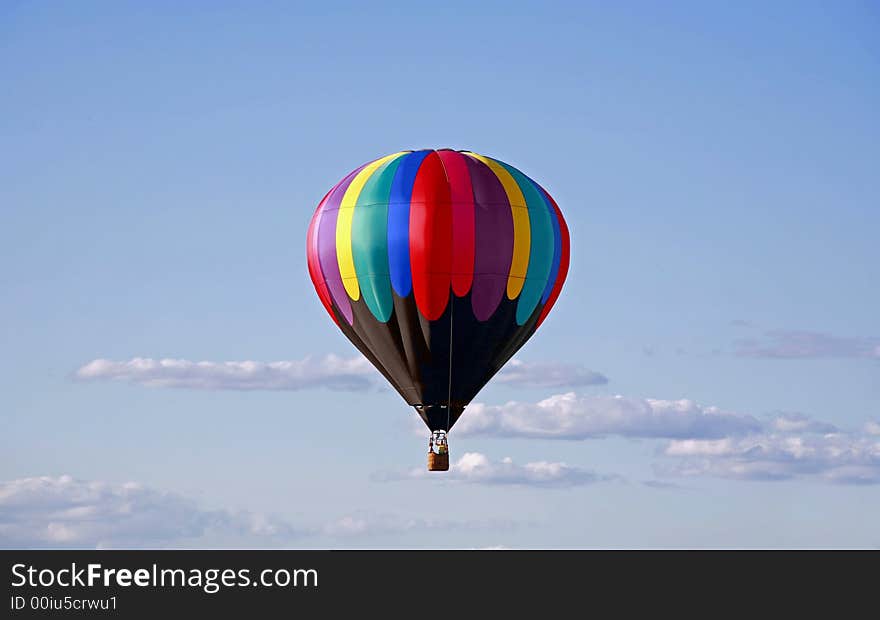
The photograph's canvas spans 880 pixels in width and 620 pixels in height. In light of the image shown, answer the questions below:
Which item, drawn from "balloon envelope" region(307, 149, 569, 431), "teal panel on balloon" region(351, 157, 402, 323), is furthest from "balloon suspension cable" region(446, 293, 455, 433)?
"teal panel on balloon" region(351, 157, 402, 323)

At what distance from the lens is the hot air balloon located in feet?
293

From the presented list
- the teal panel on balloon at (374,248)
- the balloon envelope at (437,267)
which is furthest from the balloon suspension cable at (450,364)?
the teal panel on balloon at (374,248)

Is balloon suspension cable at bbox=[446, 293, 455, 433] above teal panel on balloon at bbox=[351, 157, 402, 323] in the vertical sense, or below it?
below

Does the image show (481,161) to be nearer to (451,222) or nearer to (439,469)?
(451,222)

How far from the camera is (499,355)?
297 feet

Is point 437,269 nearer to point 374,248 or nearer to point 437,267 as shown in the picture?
point 437,267

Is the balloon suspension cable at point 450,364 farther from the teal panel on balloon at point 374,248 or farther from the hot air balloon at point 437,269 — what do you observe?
the teal panel on balloon at point 374,248

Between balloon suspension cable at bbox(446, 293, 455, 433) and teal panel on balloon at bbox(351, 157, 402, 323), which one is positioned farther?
teal panel on balloon at bbox(351, 157, 402, 323)

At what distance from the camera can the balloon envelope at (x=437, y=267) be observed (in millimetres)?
89125

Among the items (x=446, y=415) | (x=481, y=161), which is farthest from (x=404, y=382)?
(x=481, y=161)

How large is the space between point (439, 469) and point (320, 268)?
722 centimetres

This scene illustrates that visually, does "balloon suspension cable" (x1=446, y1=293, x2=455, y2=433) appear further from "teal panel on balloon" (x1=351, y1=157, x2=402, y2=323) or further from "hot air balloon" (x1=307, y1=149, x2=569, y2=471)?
"teal panel on balloon" (x1=351, y1=157, x2=402, y2=323)

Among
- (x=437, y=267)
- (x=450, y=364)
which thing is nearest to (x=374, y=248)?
(x=437, y=267)

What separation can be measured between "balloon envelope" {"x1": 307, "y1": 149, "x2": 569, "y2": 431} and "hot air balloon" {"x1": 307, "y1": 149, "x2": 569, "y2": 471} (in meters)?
0.03
